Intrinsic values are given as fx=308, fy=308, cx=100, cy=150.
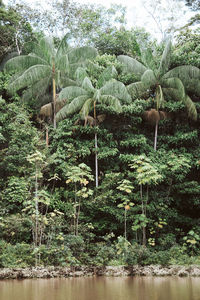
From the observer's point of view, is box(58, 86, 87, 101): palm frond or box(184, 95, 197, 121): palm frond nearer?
box(184, 95, 197, 121): palm frond

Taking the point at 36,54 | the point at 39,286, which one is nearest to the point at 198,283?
the point at 39,286

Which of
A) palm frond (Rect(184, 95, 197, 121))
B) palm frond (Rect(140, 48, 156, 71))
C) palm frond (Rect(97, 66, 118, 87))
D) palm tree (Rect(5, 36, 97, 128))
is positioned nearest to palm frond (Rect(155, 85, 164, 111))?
palm frond (Rect(184, 95, 197, 121))

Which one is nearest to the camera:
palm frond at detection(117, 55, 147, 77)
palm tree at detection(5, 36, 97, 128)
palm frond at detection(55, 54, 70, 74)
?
palm frond at detection(117, 55, 147, 77)

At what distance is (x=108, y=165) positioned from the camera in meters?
10.8

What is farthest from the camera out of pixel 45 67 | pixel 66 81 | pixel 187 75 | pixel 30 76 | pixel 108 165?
pixel 66 81

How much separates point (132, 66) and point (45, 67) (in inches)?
136

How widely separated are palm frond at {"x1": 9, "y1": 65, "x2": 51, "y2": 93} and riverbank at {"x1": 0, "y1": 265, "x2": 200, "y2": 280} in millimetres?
7287

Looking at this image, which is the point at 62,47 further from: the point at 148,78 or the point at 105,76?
the point at 148,78

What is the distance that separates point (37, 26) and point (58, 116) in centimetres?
933

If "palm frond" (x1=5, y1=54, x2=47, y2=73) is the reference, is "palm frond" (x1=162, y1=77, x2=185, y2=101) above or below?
below

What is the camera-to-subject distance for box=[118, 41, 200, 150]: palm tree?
1077cm

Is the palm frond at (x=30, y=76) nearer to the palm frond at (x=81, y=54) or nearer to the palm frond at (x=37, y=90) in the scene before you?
the palm frond at (x=37, y=90)

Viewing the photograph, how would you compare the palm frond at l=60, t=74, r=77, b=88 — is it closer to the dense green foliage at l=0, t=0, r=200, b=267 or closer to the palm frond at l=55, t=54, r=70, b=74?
the dense green foliage at l=0, t=0, r=200, b=267

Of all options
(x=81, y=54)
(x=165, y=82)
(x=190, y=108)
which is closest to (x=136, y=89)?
(x=165, y=82)
